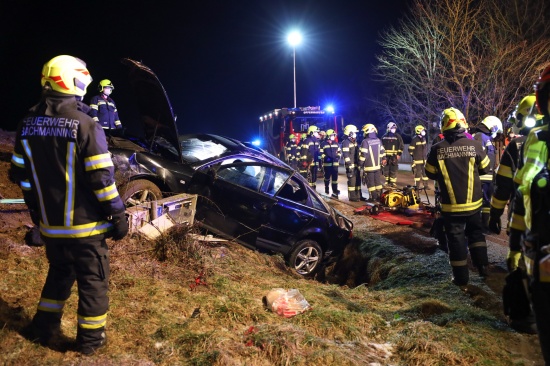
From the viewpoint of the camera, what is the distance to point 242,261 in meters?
5.63

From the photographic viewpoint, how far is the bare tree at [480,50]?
51.1 feet

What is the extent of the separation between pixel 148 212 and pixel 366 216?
5.84 meters

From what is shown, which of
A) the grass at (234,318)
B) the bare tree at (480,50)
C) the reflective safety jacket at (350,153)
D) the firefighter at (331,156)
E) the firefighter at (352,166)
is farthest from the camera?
the bare tree at (480,50)

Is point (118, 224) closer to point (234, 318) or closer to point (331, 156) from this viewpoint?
point (234, 318)

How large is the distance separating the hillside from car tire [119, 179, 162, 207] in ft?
2.36

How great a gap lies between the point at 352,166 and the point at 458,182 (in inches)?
292

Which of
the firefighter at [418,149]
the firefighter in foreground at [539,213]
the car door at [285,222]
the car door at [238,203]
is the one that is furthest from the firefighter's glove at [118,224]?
the firefighter at [418,149]

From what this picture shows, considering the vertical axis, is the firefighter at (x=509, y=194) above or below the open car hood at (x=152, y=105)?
below

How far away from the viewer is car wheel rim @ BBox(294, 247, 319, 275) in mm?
6310

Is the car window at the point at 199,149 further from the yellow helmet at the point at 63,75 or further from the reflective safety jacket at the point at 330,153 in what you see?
the reflective safety jacket at the point at 330,153

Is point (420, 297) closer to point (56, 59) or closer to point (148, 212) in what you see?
point (148, 212)

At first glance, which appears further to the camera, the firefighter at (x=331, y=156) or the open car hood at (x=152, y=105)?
the firefighter at (x=331, y=156)

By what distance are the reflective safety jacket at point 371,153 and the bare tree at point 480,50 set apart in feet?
22.0

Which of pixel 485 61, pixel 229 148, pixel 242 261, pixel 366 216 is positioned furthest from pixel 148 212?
pixel 485 61
